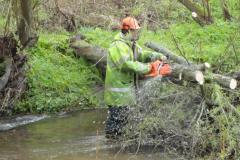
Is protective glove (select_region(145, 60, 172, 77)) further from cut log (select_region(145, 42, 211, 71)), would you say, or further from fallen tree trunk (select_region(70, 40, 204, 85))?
fallen tree trunk (select_region(70, 40, 204, 85))

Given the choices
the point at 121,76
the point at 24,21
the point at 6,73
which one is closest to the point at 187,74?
the point at 121,76

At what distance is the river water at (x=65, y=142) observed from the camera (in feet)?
24.3

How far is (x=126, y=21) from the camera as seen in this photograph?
8.11 metres

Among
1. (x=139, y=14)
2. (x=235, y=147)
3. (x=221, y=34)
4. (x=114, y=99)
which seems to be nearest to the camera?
(x=235, y=147)

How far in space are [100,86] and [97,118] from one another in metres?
1.74

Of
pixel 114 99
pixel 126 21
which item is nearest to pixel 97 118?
pixel 114 99

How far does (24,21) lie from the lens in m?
10.8

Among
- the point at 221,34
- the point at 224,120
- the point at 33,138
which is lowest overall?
the point at 33,138

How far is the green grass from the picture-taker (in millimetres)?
10336

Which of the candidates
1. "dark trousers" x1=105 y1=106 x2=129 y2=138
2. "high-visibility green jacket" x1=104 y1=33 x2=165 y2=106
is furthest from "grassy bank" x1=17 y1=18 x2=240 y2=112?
"dark trousers" x1=105 y1=106 x2=129 y2=138

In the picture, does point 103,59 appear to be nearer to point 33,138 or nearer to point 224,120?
point 33,138

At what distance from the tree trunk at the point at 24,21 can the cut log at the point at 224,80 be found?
197 inches

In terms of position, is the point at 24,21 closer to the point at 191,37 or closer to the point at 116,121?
the point at 116,121

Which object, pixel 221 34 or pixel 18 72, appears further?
pixel 221 34
